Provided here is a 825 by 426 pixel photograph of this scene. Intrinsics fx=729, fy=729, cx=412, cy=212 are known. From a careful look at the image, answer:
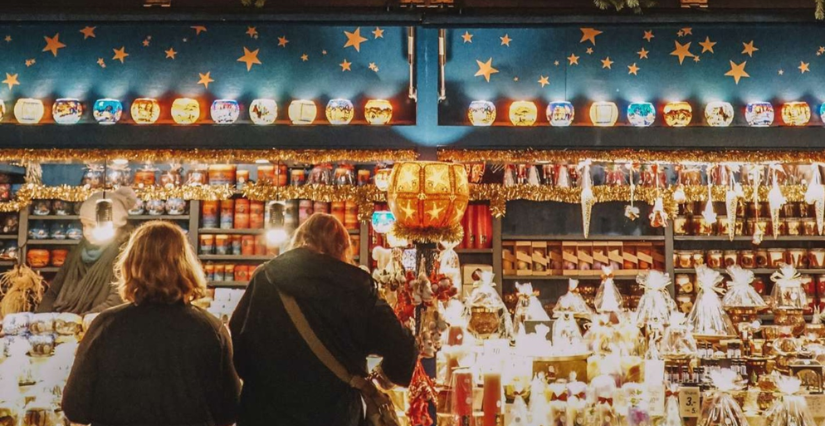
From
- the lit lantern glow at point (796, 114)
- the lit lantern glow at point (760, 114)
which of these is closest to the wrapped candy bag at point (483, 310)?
the lit lantern glow at point (760, 114)

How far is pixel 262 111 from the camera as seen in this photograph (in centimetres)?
520

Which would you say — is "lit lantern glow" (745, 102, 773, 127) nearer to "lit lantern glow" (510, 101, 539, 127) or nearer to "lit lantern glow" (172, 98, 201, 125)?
"lit lantern glow" (510, 101, 539, 127)

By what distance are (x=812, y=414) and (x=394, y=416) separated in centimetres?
203

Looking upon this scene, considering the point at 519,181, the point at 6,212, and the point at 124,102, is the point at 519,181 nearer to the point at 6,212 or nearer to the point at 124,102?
the point at 124,102

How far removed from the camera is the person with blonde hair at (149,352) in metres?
2.37

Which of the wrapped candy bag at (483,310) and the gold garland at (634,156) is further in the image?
the gold garland at (634,156)

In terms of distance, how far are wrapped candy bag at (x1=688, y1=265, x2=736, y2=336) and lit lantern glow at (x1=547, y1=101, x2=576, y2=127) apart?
159 cm

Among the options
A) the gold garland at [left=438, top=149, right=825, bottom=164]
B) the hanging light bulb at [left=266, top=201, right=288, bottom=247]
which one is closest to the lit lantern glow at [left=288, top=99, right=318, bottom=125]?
the hanging light bulb at [left=266, top=201, right=288, bottom=247]

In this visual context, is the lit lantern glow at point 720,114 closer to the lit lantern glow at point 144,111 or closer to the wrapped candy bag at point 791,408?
the wrapped candy bag at point 791,408

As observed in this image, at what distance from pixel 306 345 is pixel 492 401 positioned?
118 centimetres

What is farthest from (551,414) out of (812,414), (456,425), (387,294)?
(812,414)

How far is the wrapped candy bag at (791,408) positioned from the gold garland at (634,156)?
235 cm

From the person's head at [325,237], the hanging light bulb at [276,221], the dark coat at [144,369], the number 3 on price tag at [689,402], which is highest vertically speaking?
the hanging light bulb at [276,221]

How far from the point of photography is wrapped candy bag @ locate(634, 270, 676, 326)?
420cm
